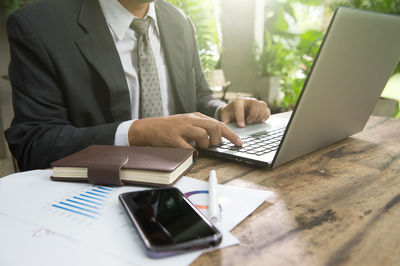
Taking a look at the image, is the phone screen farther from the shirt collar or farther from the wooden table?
the shirt collar

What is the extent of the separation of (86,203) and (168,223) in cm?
16

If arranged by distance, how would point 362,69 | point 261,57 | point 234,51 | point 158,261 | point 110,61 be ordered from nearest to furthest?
point 158,261 < point 362,69 < point 110,61 < point 261,57 < point 234,51

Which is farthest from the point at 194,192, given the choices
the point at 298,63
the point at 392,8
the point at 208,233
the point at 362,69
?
the point at 298,63

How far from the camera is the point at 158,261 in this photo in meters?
0.29

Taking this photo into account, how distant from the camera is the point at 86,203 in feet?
1.38

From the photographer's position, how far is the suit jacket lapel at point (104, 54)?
843mm

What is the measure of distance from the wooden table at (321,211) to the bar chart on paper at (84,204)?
0.17 metres

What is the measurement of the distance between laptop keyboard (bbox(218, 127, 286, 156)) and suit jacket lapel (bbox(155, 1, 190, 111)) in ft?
1.67

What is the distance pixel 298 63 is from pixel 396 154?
227cm

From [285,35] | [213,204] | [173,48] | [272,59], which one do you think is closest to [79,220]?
[213,204]

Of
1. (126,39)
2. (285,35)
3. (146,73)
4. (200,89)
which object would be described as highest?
(285,35)

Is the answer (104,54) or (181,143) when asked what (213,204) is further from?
(104,54)

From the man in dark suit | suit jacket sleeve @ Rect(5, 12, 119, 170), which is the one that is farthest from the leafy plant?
suit jacket sleeve @ Rect(5, 12, 119, 170)

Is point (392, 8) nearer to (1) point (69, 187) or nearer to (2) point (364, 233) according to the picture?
(2) point (364, 233)
